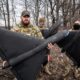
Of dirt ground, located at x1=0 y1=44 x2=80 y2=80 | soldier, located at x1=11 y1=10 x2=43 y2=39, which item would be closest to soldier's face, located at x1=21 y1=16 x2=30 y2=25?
soldier, located at x1=11 y1=10 x2=43 y2=39

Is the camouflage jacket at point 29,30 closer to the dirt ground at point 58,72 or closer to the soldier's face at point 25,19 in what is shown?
the soldier's face at point 25,19

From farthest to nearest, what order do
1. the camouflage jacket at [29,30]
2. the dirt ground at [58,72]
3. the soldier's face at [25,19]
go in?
the dirt ground at [58,72] → the camouflage jacket at [29,30] → the soldier's face at [25,19]

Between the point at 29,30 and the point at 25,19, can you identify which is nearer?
the point at 25,19

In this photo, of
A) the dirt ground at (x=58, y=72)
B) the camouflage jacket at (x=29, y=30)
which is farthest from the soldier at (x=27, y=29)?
the dirt ground at (x=58, y=72)

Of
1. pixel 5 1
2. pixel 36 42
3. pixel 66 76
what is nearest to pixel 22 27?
pixel 36 42

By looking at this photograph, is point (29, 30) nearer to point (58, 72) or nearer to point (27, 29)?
point (27, 29)

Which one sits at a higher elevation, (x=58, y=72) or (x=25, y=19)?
(x=25, y=19)

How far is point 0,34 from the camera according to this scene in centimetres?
535

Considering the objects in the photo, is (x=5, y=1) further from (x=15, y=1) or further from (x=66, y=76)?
(x=66, y=76)

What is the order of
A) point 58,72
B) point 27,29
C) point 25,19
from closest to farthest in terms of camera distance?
point 25,19 < point 27,29 < point 58,72

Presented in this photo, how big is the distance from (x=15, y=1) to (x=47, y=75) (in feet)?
116

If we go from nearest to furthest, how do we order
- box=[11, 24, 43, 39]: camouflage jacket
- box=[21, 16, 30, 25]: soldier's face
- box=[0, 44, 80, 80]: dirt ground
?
box=[21, 16, 30, 25]: soldier's face < box=[11, 24, 43, 39]: camouflage jacket < box=[0, 44, 80, 80]: dirt ground

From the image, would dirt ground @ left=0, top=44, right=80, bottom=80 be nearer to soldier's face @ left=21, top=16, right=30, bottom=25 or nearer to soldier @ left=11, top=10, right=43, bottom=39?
soldier @ left=11, top=10, right=43, bottom=39

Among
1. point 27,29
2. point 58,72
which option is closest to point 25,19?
point 27,29
